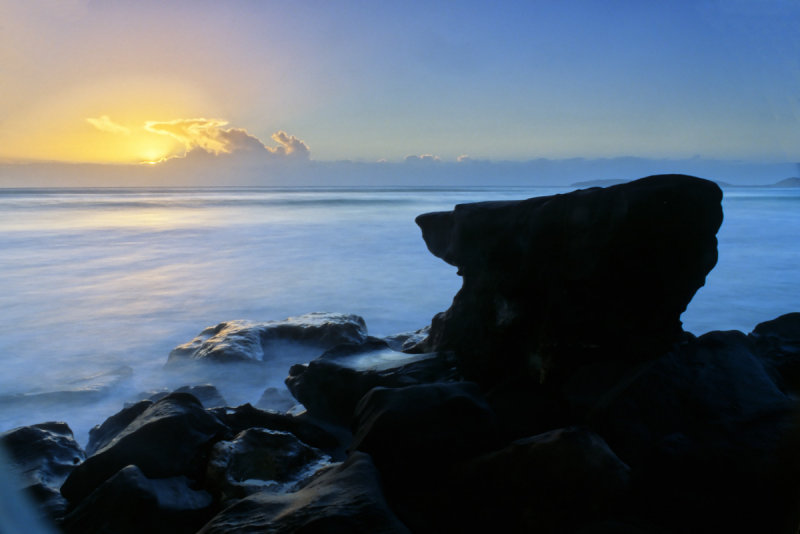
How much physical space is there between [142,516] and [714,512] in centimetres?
230

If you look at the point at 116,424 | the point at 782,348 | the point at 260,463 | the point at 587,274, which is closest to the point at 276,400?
the point at 116,424

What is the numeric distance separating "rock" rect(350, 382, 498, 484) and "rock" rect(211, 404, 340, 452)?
2.59ft

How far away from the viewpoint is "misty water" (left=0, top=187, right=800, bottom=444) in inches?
221

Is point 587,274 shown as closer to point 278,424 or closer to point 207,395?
point 278,424

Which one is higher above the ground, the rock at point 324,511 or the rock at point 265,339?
the rock at point 324,511

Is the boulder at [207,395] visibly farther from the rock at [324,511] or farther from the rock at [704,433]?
the rock at [704,433]

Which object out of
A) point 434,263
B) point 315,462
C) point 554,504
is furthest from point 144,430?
point 434,263

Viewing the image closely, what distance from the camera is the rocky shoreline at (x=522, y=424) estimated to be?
210cm

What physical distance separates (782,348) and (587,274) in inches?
71.3

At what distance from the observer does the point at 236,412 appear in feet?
11.7

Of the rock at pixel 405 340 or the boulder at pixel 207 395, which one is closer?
the boulder at pixel 207 395

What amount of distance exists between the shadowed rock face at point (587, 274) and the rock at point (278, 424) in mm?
1055

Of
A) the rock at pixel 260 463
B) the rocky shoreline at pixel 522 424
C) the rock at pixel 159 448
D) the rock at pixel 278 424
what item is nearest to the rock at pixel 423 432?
the rocky shoreline at pixel 522 424

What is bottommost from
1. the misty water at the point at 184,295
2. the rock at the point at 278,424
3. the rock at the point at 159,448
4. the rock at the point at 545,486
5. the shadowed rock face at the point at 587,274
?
the misty water at the point at 184,295
